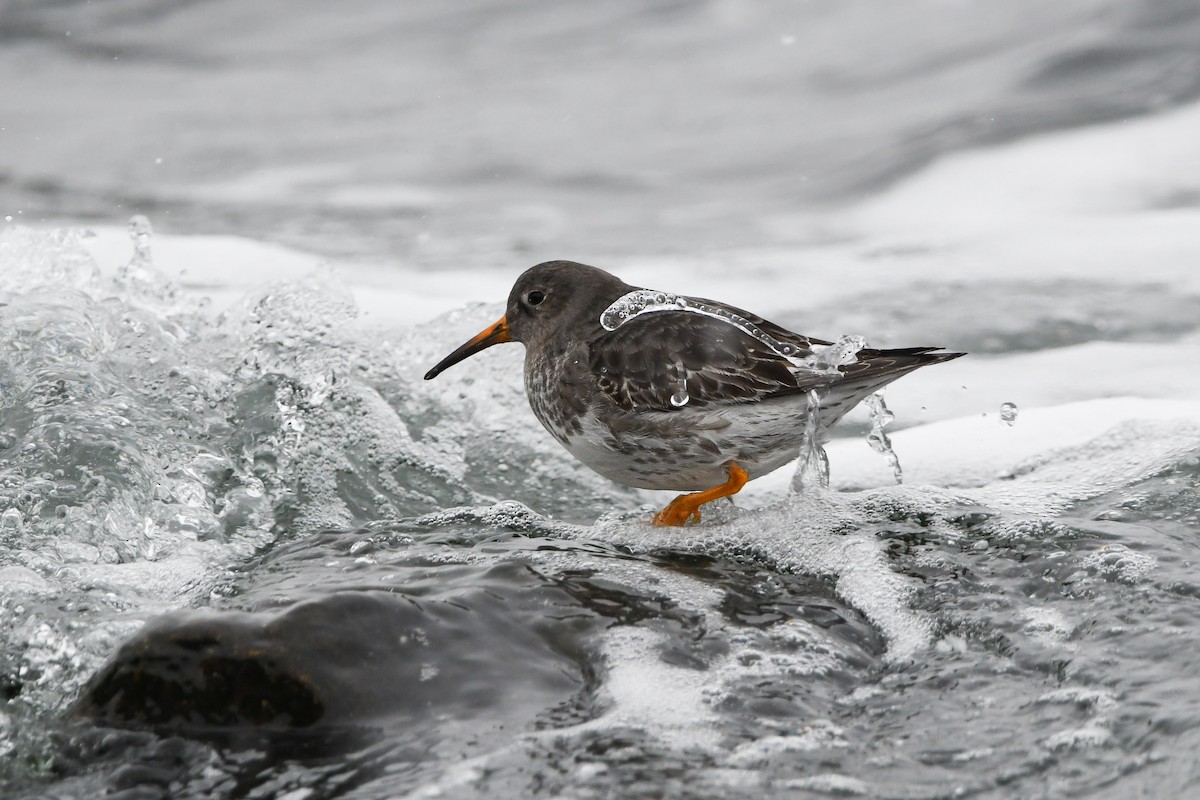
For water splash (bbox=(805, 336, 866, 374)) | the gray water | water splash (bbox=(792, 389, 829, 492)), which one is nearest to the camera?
the gray water

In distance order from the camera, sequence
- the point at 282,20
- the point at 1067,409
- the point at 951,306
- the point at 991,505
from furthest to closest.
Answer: the point at 282,20, the point at 951,306, the point at 1067,409, the point at 991,505

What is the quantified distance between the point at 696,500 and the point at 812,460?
0.52 m

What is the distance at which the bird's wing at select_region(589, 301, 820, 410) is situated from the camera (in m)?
5.12

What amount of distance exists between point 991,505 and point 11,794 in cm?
374

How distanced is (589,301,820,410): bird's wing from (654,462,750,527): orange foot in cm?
35

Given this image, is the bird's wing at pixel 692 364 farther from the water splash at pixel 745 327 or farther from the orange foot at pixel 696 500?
the orange foot at pixel 696 500

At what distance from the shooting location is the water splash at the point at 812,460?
517 centimetres

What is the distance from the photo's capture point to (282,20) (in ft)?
54.2

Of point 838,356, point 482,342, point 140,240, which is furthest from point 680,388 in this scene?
point 140,240

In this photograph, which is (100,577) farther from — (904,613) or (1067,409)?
(1067,409)

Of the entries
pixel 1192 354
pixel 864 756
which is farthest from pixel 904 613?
pixel 1192 354

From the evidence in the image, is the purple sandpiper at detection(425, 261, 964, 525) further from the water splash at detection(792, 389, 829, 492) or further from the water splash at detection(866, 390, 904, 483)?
the water splash at detection(866, 390, 904, 483)

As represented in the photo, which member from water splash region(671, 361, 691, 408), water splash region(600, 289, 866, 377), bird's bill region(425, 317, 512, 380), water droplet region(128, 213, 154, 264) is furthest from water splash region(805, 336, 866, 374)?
water droplet region(128, 213, 154, 264)

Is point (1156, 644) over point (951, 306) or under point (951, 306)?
under
